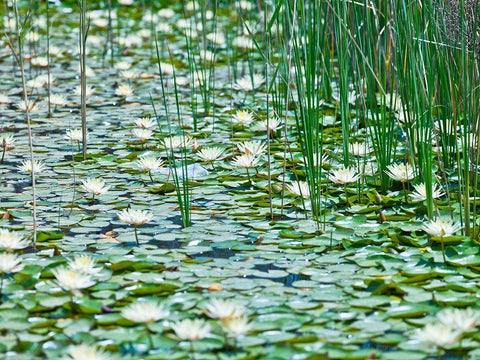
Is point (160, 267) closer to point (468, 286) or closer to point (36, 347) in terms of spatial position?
point (36, 347)

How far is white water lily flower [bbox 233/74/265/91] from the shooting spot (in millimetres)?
3717

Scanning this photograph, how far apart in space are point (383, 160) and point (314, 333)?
100 centimetres

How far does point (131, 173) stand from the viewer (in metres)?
2.78

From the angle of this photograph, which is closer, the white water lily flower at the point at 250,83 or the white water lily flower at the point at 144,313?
the white water lily flower at the point at 144,313

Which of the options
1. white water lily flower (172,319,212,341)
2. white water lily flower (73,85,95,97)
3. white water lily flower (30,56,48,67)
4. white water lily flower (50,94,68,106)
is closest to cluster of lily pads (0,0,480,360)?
white water lily flower (172,319,212,341)

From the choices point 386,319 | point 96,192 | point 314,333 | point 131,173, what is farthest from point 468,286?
point 131,173

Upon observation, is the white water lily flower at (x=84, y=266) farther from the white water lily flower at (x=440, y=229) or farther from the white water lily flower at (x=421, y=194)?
the white water lily flower at (x=421, y=194)

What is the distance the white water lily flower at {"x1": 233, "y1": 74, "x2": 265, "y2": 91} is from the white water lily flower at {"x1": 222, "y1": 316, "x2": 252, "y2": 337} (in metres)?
2.20

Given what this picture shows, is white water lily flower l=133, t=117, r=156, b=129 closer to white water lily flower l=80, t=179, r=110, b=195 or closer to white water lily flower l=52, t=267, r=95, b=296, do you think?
white water lily flower l=80, t=179, r=110, b=195

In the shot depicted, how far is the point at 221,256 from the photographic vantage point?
205cm

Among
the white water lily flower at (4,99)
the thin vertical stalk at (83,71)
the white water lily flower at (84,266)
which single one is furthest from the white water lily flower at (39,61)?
the white water lily flower at (84,266)

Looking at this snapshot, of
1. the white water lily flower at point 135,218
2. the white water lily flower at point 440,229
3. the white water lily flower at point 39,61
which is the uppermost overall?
the white water lily flower at point 39,61

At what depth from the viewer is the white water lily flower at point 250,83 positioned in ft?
12.2

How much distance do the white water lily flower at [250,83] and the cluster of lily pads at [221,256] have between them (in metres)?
0.33
